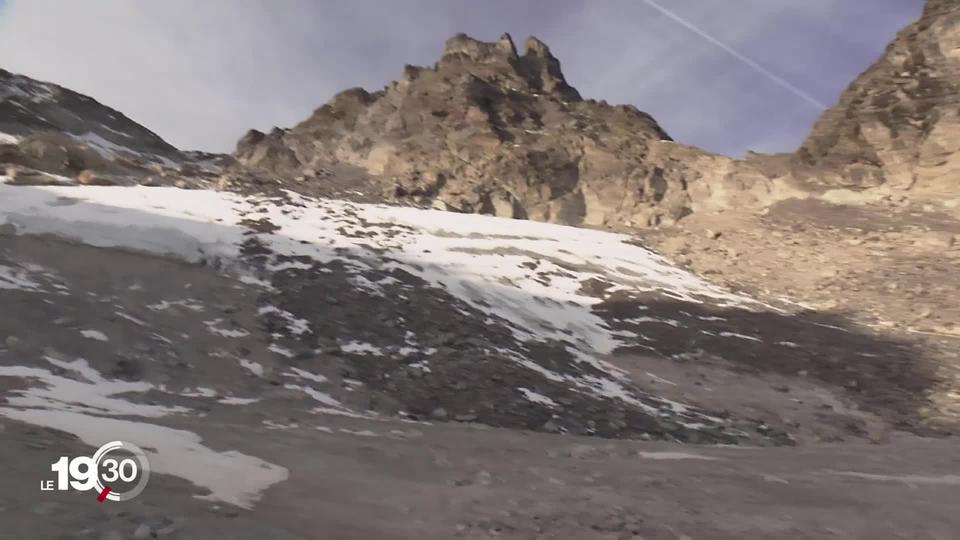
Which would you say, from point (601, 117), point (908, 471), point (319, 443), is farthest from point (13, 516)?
point (601, 117)

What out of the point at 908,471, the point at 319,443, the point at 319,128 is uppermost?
the point at 319,128

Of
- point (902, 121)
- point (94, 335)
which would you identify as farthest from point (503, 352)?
point (902, 121)

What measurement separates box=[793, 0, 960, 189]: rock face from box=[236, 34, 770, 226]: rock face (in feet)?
10.9

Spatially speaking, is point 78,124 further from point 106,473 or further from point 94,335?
point 106,473

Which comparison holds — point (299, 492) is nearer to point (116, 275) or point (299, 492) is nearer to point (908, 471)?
point (908, 471)

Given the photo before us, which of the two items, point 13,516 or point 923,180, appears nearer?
point 13,516

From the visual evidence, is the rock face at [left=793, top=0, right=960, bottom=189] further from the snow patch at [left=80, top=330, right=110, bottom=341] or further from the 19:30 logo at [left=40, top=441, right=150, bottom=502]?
the 19:30 logo at [left=40, top=441, right=150, bottom=502]

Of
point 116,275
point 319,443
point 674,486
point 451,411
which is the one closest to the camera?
point 674,486

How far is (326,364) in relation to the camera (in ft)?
33.0

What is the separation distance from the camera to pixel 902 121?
3058 centimetres

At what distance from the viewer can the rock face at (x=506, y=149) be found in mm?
38344

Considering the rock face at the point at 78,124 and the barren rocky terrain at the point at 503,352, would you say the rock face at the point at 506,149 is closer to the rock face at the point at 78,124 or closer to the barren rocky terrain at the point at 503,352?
the barren rocky terrain at the point at 503,352

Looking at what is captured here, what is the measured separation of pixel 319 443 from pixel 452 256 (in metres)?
11.7

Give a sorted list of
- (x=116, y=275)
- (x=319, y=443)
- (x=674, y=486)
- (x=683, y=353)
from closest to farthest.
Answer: (x=674, y=486) → (x=319, y=443) → (x=116, y=275) → (x=683, y=353)
